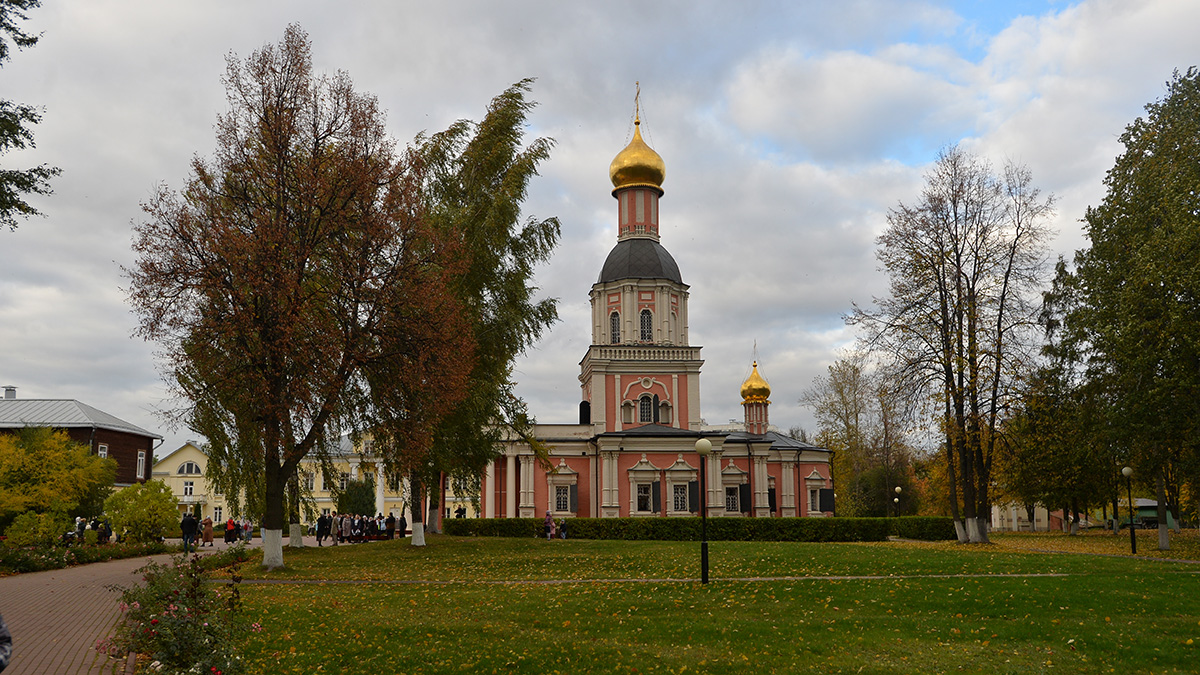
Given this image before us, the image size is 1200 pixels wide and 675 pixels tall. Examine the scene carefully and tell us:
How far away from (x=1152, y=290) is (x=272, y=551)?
82.0ft

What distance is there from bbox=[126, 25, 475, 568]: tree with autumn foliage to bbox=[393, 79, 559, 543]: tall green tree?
418 centimetres

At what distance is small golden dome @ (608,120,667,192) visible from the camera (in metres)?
52.0

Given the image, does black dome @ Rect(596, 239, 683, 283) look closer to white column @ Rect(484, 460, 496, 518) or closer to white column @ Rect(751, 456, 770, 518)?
white column @ Rect(751, 456, 770, 518)

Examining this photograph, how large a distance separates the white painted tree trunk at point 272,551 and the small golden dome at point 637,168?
3651 cm

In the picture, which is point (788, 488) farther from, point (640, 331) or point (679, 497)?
point (640, 331)

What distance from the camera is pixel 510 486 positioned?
4762cm

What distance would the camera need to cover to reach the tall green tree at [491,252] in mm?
25719

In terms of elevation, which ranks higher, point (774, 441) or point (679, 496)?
point (774, 441)

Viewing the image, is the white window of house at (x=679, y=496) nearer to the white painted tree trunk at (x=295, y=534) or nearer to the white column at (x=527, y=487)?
the white column at (x=527, y=487)

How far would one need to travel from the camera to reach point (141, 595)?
11.5 m

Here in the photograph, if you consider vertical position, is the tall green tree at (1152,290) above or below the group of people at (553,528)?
above

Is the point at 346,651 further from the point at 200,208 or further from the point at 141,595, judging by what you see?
the point at 200,208

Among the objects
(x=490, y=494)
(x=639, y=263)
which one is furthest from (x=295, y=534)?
(x=639, y=263)

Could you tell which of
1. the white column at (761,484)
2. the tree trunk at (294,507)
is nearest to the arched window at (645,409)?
the white column at (761,484)
